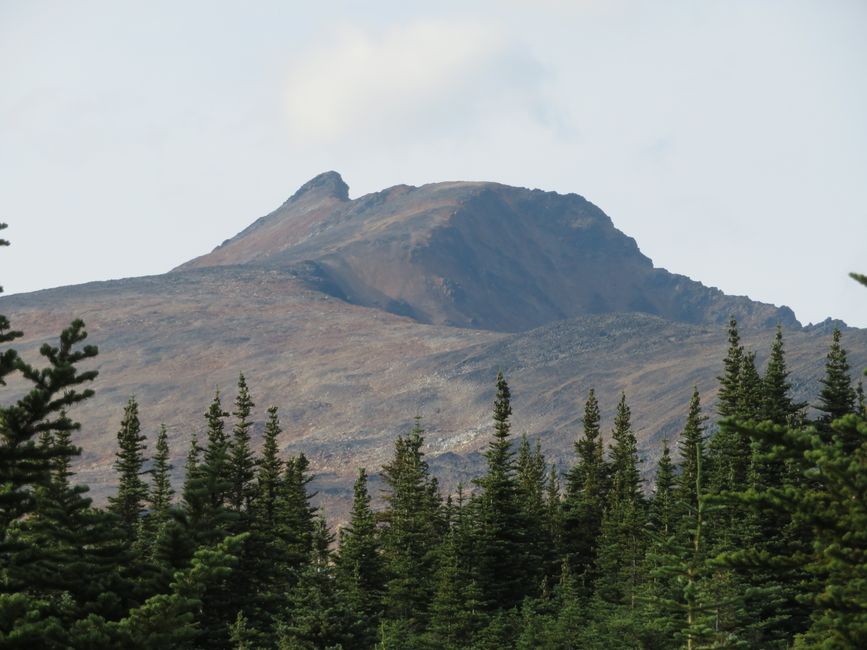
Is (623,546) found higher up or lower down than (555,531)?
higher up

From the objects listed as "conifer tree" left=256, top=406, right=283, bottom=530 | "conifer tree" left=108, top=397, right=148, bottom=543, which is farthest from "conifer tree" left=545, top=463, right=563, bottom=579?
"conifer tree" left=108, top=397, right=148, bottom=543

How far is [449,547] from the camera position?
63.3 metres

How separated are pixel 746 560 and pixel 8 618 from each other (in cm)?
974

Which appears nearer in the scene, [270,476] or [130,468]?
[270,476]

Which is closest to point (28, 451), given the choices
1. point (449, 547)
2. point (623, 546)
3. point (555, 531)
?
point (449, 547)

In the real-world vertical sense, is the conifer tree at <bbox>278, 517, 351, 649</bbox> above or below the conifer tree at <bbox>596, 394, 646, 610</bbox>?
above

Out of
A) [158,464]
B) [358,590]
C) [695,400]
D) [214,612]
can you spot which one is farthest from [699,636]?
[695,400]

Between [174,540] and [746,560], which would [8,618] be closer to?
[174,540]

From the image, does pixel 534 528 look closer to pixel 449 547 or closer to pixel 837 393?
pixel 449 547

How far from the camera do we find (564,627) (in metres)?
55.0

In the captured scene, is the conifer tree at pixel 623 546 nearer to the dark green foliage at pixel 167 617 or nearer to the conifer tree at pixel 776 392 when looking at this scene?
the conifer tree at pixel 776 392

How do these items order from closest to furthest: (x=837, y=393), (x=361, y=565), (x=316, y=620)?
(x=316, y=620) → (x=361, y=565) → (x=837, y=393)

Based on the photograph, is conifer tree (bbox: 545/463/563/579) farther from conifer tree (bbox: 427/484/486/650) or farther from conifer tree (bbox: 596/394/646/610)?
conifer tree (bbox: 427/484/486/650)

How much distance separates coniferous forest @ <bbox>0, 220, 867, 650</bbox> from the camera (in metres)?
16.9
